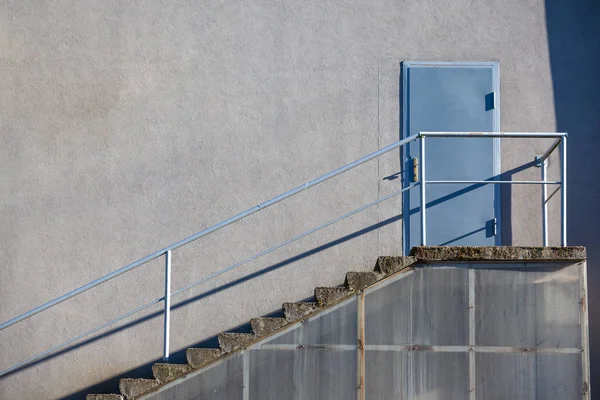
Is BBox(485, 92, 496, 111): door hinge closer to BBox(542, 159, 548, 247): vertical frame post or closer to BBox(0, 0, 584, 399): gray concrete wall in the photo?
BBox(0, 0, 584, 399): gray concrete wall

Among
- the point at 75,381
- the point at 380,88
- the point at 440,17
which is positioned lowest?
the point at 75,381

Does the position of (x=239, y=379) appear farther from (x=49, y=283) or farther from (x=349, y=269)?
(x=49, y=283)

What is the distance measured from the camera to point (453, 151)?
9469mm

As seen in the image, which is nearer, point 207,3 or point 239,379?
point 239,379

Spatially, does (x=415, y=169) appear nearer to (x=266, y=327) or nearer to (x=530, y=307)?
(x=530, y=307)

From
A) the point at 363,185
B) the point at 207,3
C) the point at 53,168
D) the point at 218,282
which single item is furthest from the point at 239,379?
the point at 207,3

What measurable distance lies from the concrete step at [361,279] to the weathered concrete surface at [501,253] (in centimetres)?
35

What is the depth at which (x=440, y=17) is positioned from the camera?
31.9 feet

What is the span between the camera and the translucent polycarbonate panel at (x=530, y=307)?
781cm

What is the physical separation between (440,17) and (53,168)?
4004 mm

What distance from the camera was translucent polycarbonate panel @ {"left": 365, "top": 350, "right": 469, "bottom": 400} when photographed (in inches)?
307

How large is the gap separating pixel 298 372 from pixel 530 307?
6.15 feet

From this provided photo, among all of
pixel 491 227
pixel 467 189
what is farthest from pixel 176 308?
pixel 491 227

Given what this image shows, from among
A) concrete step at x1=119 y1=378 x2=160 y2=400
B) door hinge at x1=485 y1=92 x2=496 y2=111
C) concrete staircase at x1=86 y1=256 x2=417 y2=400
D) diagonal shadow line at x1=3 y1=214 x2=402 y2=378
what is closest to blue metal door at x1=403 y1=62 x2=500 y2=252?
door hinge at x1=485 y1=92 x2=496 y2=111
